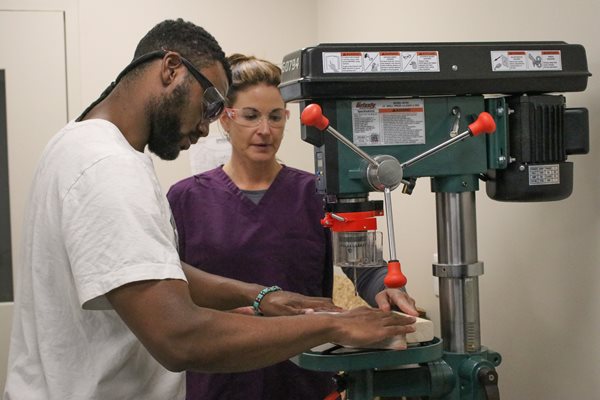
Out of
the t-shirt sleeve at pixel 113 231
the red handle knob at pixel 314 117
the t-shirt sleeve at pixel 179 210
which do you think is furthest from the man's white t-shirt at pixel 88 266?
the t-shirt sleeve at pixel 179 210

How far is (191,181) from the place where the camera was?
2.07 m

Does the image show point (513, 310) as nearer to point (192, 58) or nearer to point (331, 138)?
point (331, 138)

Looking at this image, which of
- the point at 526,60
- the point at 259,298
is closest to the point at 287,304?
the point at 259,298

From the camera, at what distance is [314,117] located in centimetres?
123

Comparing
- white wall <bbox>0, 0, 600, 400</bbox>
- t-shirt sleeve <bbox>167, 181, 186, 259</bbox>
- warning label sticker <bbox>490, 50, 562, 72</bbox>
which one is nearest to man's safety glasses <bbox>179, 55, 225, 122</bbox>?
warning label sticker <bbox>490, 50, 562, 72</bbox>

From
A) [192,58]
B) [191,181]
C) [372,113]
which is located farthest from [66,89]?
[372,113]

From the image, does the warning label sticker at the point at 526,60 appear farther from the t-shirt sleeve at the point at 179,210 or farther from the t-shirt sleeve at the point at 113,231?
the t-shirt sleeve at the point at 179,210

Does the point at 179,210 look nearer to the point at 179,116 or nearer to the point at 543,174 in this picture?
the point at 179,116

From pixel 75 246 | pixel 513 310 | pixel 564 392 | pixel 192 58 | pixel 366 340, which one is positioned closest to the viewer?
pixel 75 246

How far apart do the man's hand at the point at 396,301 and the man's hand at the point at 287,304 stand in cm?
10

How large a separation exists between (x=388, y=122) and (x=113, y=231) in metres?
0.54

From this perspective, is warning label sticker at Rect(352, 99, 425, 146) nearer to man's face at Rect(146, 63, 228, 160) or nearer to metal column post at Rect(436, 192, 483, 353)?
metal column post at Rect(436, 192, 483, 353)

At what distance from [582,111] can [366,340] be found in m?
0.64

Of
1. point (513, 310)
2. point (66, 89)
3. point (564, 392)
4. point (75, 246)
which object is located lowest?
point (564, 392)
